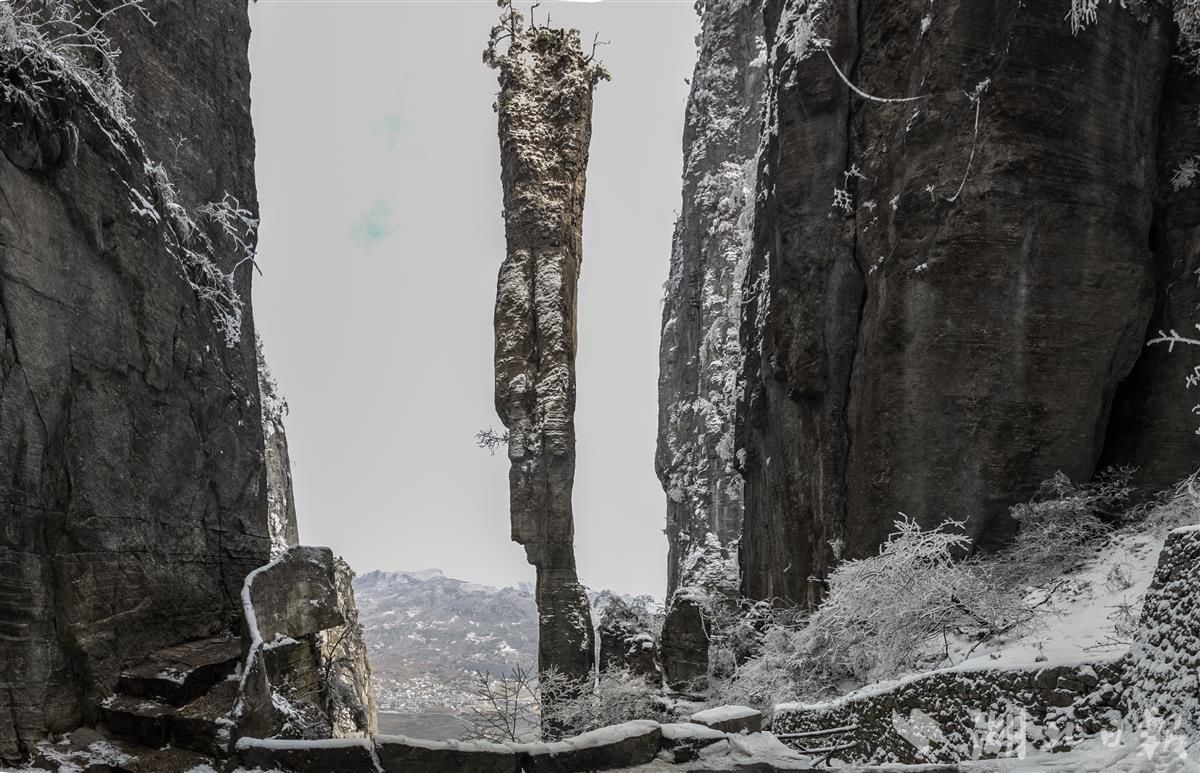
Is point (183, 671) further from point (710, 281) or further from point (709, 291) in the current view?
point (709, 291)

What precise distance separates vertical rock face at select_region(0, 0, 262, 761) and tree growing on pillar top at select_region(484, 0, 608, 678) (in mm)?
10508

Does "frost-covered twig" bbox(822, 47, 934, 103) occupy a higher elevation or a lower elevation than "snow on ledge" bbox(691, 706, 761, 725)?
higher

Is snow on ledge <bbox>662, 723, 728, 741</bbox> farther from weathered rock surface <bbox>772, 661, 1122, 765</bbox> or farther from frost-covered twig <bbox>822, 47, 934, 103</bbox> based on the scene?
frost-covered twig <bbox>822, 47, 934, 103</bbox>

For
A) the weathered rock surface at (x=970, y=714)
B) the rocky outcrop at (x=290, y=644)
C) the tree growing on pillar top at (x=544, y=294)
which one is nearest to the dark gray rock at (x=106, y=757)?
the rocky outcrop at (x=290, y=644)

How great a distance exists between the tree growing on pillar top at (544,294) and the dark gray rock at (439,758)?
1517 centimetres

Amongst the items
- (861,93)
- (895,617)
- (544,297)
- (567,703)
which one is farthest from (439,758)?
(544,297)

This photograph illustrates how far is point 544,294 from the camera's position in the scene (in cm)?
2000

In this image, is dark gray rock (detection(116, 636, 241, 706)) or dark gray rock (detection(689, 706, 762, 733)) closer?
dark gray rock (detection(689, 706, 762, 733))

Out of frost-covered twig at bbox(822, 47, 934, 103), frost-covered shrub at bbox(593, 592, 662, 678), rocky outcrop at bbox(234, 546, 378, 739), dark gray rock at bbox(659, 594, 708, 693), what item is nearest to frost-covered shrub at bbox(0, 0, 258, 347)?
→ rocky outcrop at bbox(234, 546, 378, 739)

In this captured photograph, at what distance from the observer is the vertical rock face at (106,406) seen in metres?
5.39

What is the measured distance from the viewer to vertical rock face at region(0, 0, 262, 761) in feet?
17.7

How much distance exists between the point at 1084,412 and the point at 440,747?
25.6ft

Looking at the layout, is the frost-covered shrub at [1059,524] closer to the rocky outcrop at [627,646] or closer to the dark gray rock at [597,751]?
the dark gray rock at [597,751]

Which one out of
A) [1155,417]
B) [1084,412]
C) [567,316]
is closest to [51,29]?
[1084,412]
